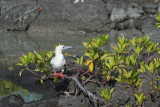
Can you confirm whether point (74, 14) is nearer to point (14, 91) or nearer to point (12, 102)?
point (14, 91)

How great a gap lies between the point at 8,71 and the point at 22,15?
28.3 ft

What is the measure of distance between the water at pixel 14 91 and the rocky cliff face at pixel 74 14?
8755 mm

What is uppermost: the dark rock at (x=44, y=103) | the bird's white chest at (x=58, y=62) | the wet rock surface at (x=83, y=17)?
the wet rock surface at (x=83, y=17)

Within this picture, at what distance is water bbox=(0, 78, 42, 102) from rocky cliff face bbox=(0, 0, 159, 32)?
875 centimetres

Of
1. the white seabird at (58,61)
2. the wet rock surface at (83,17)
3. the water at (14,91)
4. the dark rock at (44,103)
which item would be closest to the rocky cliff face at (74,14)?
the wet rock surface at (83,17)

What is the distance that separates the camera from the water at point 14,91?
6606 millimetres

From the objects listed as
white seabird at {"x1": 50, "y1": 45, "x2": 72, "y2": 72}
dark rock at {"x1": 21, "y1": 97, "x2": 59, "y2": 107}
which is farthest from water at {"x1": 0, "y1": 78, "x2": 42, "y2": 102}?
white seabird at {"x1": 50, "y1": 45, "x2": 72, "y2": 72}

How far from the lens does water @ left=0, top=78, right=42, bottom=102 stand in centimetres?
661

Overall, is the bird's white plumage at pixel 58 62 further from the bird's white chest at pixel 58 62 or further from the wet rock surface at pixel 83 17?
the wet rock surface at pixel 83 17

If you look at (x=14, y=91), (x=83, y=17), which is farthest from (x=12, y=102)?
(x=83, y=17)

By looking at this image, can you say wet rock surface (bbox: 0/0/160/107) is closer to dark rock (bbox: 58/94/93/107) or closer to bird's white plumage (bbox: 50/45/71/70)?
bird's white plumage (bbox: 50/45/71/70)

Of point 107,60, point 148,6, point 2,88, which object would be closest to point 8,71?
point 2,88

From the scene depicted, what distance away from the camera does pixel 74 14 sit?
16.1 m

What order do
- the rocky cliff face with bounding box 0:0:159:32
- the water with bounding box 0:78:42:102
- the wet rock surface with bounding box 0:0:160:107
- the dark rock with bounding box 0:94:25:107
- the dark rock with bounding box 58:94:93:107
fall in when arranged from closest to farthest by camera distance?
1. the dark rock with bounding box 58:94:93:107
2. the dark rock with bounding box 0:94:25:107
3. the water with bounding box 0:78:42:102
4. the wet rock surface with bounding box 0:0:160:107
5. the rocky cliff face with bounding box 0:0:159:32
